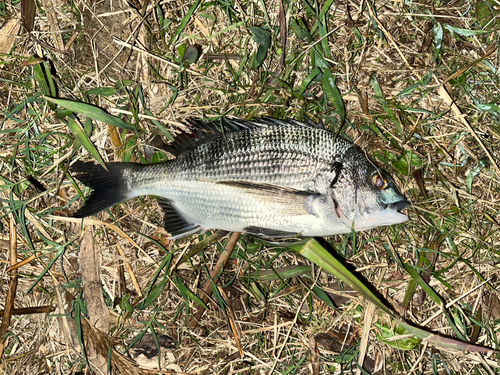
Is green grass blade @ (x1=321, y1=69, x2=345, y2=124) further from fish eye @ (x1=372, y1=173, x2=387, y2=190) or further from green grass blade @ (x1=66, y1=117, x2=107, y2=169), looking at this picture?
green grass blade @ (x1=66, y1=117, x2=107, y2=169)

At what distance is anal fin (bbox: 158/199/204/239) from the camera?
3.09 meters

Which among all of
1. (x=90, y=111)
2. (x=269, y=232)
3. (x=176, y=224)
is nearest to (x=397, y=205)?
(x=269, y=232)

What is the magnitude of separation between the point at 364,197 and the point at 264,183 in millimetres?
745

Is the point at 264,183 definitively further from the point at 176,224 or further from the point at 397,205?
the point at 397,205

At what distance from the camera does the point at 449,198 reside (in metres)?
3.15

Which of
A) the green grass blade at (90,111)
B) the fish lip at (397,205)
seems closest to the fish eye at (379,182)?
the fish lip at (397,205)

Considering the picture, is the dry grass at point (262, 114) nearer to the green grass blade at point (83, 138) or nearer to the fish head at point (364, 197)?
the green grass blade at point (83, 138)

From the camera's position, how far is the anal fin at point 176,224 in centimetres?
309

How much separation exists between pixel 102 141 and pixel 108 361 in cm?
192

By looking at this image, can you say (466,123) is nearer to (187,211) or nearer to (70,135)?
(187,211)

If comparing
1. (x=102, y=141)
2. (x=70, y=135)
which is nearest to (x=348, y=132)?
(x=102, y=141)

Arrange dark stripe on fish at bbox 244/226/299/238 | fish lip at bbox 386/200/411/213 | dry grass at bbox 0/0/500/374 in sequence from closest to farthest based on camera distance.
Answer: fish lip at bbox 386/200/411/213 < dark stripe on fish at bbox 244/226/299/238 < dry grass at bbox 0/0/500/374

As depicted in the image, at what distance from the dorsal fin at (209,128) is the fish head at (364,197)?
0.52 meters

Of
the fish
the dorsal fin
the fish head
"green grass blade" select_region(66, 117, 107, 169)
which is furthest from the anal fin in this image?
the fish head
